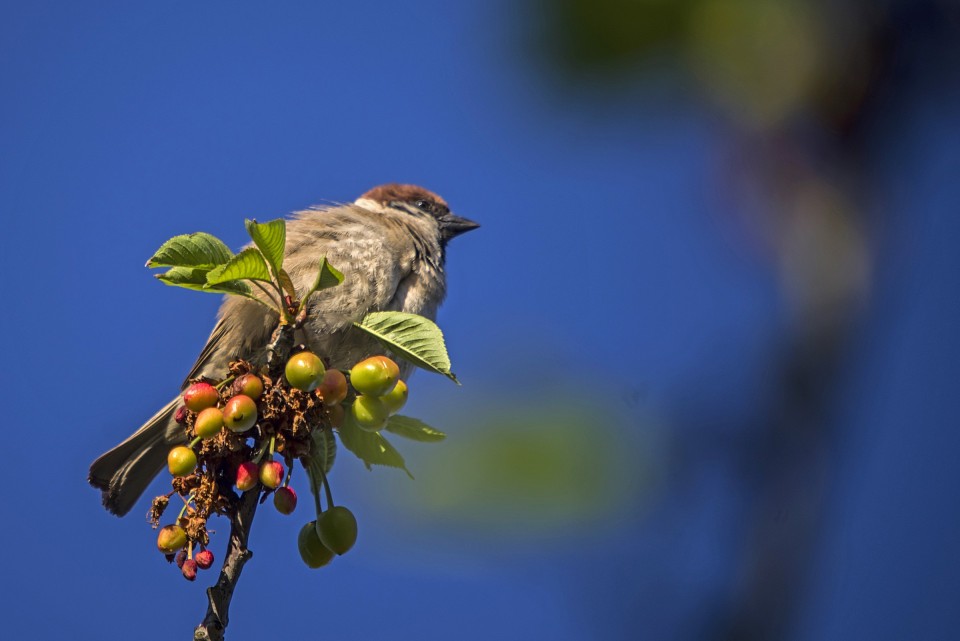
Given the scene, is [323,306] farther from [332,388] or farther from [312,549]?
[312,549]

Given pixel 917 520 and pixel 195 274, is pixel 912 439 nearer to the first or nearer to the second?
pixel 917 520

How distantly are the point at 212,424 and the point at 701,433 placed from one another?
130cm

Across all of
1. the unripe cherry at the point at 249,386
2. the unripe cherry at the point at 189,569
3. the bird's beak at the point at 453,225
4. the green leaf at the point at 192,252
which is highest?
the bird's beak at the point at 453,225

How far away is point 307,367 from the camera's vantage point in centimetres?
243

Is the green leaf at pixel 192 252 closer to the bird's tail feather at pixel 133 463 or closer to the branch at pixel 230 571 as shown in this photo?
the branch at pixel 230 571

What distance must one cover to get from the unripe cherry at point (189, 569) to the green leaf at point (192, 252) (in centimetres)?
73

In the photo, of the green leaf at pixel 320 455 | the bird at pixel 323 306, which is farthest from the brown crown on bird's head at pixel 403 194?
the green leaf at pixel 320 455

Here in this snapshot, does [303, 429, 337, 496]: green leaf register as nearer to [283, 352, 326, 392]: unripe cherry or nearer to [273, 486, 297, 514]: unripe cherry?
[273, 486, 297, 514]: unripe cherry

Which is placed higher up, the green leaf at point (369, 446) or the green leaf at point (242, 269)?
the green leaf at point (242, 269)

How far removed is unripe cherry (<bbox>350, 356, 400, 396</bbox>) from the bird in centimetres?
80

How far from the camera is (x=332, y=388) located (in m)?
2.54

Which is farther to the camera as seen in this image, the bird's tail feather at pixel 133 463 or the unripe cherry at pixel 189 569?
the bird's tail feather at pixel 133 463

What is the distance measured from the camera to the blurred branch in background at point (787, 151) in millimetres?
1216

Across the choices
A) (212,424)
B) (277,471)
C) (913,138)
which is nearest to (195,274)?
(212,424)
